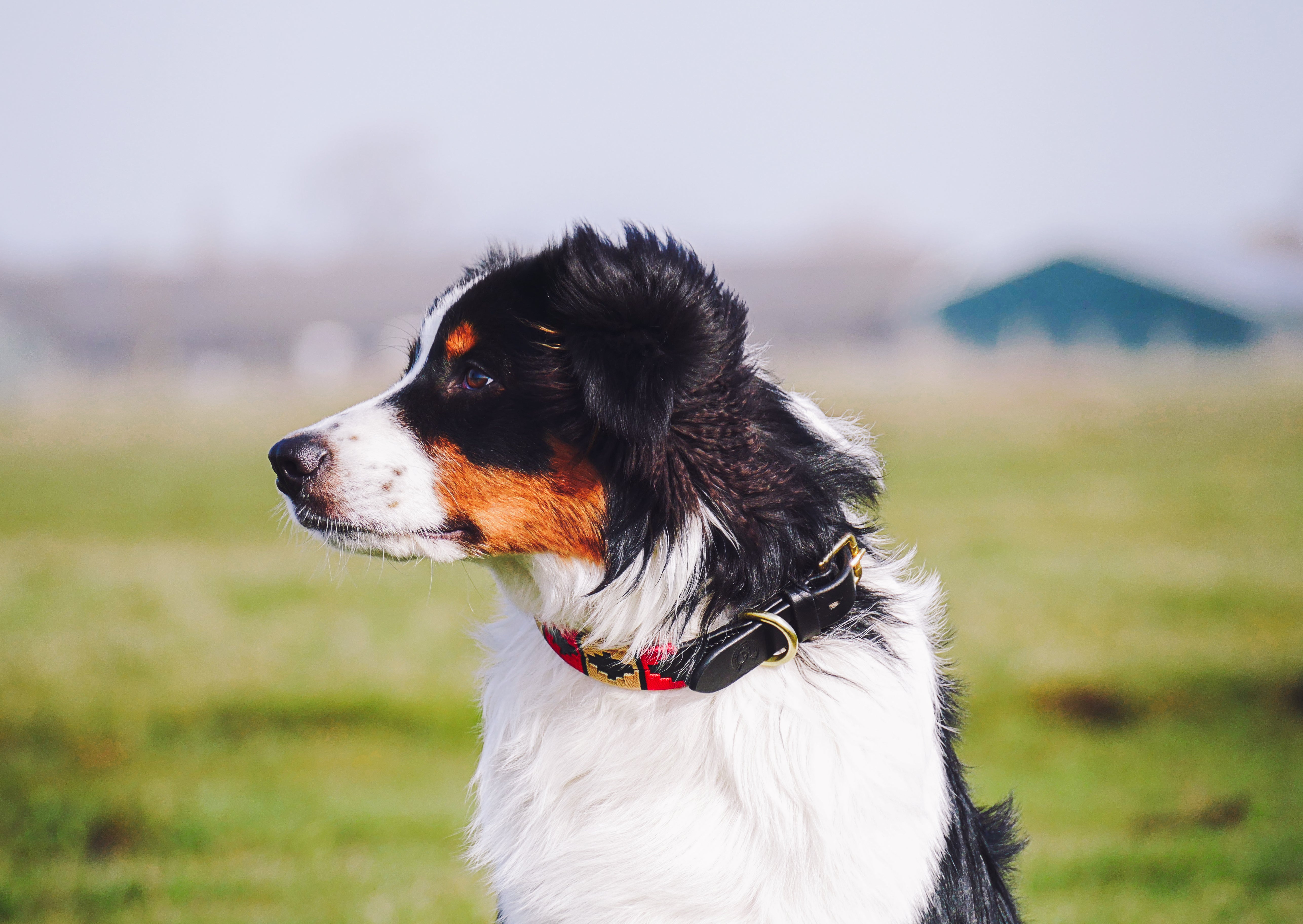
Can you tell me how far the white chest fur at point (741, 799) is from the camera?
2562 millimetres

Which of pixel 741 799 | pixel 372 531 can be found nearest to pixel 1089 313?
pixel 741 799

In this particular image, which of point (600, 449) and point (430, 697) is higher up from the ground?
Result: point (600, 449)

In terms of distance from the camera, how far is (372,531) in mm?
2828

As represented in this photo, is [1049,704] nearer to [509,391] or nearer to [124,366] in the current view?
[509,391]

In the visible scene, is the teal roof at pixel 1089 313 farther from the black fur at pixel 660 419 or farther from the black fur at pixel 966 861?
the black fur at pixel 660 419

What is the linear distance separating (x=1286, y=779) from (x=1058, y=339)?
31.8 meters

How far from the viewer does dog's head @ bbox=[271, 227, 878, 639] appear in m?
2.69

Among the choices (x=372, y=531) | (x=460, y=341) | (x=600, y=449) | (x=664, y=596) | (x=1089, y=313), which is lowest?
(x=664, y=596)

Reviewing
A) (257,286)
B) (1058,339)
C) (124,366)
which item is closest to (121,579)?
(124,366)

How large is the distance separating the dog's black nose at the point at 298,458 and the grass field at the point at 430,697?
0.50 m

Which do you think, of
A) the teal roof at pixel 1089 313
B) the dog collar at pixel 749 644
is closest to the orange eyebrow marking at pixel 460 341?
the dog collar at pixel 749 644

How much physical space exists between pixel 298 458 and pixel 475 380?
0.52 meters

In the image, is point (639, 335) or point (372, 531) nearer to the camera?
point (639, 335)

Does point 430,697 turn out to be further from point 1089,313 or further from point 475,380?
point 1089,313
